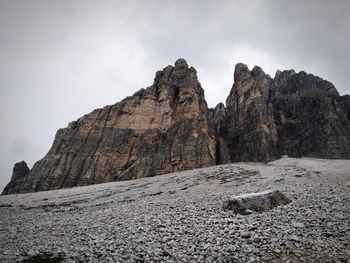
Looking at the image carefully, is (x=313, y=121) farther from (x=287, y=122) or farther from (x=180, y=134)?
(x=180, y=134)

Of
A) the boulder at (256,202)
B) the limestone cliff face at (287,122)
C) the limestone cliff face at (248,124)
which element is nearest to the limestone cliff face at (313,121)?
the limestone cliff face at (287,122)

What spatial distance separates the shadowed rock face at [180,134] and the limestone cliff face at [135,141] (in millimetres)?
260

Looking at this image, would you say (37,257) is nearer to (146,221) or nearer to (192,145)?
(146,221)

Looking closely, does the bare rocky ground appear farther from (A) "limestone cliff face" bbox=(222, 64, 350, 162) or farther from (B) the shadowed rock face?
(A) "limestone cliff face" bbox=(222, 64, 350, 162)

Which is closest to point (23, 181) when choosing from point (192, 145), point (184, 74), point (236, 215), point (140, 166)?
point (140, 166)

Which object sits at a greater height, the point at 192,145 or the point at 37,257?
the point at 192,145

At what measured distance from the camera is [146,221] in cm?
1346

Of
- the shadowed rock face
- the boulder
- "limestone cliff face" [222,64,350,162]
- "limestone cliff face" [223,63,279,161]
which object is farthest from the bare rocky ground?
"limestone cliff face" [222,64,350,162]

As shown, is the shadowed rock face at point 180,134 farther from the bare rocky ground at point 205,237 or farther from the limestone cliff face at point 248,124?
the bare rocky ground at point 205,237

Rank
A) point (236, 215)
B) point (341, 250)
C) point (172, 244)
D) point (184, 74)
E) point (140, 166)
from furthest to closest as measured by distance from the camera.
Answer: point (184, 74) < point (140, 166) < point (236, 215) < point (172, 244) < point (341, 250)

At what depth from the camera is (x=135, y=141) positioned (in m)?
70.4

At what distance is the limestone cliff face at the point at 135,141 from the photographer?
2414 inches

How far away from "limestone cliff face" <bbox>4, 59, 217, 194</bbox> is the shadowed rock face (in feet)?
0.85

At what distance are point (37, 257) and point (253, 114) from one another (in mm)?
73129
